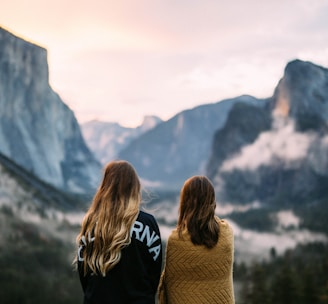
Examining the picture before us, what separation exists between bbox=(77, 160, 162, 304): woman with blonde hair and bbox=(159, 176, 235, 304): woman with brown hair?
670mm

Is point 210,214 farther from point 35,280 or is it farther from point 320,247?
point 320,247

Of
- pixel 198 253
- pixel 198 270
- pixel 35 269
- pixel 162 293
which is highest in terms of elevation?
pixel 35 269

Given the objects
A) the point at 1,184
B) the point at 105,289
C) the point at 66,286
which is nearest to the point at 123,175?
the point at 105,289

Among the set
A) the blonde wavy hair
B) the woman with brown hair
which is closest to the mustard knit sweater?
the woman with brown hair

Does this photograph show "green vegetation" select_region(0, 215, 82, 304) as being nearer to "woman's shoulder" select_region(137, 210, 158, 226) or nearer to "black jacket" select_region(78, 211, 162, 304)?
"black jacket" select_region(78, 211, 162, 304)

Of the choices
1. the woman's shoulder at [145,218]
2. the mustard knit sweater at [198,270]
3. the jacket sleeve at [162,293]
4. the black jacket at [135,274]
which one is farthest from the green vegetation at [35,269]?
the woman's shoulder at [145,218]

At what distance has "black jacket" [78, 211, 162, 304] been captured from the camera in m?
6.57

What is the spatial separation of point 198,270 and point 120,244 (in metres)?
1.57

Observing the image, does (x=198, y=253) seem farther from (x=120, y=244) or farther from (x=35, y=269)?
(x=35, y=269)

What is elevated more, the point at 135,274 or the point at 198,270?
the point at 198,270

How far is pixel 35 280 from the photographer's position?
114250mm

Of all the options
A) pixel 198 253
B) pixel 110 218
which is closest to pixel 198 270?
pixel 198 253

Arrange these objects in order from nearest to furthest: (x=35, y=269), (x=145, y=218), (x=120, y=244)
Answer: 1. (x=120, y=244)
2. (x=145, y=218)
3. (x=35, y=269)

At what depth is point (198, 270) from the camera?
24.4 ft
